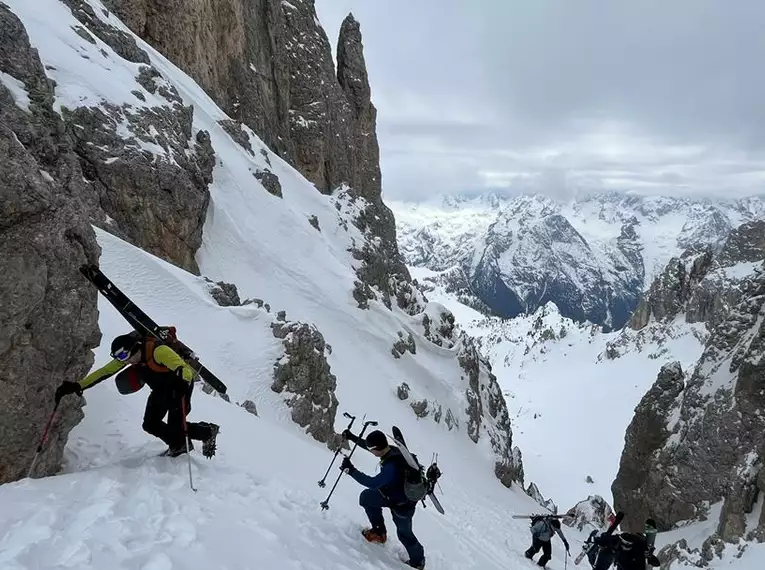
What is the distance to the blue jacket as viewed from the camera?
26.6ft

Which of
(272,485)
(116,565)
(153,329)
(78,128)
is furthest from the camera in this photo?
(78,128)

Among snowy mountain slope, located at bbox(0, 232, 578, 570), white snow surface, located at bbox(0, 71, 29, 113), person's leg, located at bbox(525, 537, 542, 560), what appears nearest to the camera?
snowy mountain slope, located at bbox(0, 232, 578, 570)

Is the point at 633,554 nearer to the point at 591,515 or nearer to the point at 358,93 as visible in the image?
the point at 591,515

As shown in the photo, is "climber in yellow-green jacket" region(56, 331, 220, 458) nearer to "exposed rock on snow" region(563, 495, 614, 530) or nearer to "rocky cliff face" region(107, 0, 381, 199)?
"rocky cliff face" region(107, 0, 381, 199)

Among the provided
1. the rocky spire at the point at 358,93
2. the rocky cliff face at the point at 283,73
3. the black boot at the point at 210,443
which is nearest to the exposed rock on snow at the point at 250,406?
the black boot at the point at 210,443

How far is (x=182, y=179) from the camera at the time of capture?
24.5 metres

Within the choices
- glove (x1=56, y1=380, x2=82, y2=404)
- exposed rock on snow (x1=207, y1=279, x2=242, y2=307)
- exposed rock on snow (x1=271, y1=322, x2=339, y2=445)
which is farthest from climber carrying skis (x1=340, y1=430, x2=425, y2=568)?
exposed rock on snow (x1=207, y1=279, x2=242, y2=307)

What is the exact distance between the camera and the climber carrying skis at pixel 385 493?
317 inches

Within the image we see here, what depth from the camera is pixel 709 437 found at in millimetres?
31203

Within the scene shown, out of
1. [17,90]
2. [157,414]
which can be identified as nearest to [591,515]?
[157,414]

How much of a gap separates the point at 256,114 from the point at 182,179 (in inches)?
986

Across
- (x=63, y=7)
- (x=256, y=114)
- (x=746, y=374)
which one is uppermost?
(x=256, y=114)

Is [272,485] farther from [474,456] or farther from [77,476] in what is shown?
[474,456]

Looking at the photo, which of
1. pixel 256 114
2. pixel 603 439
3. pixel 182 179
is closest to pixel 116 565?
pixel 182 179
